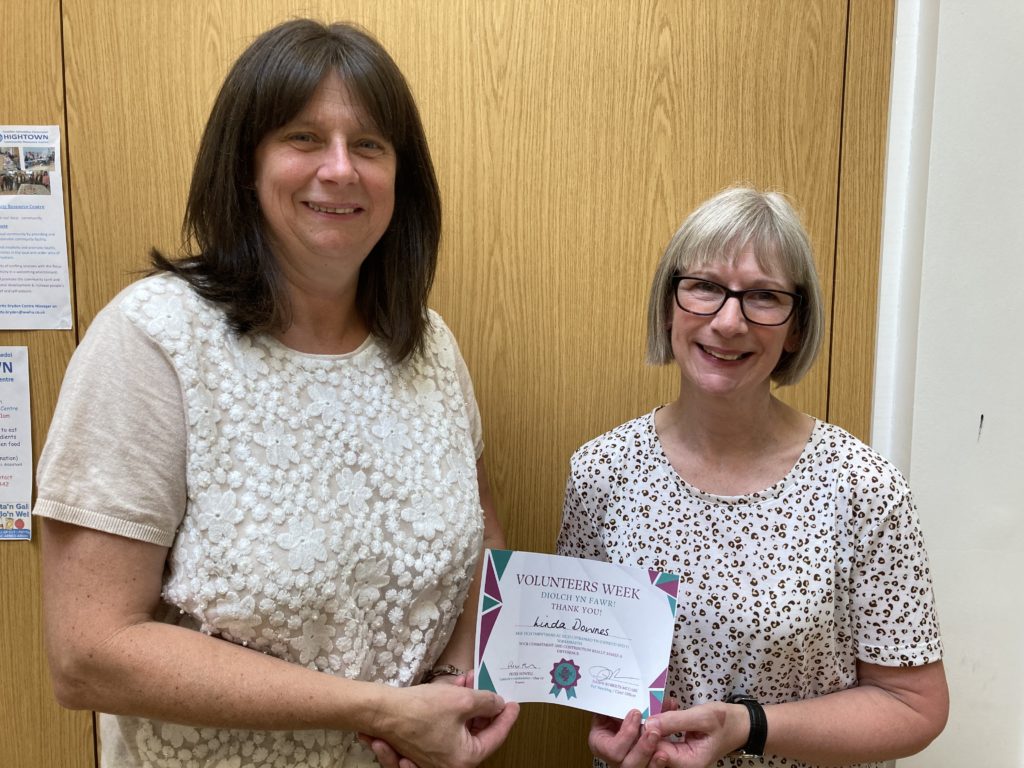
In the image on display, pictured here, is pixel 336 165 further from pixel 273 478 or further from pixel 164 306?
pixel 273 478

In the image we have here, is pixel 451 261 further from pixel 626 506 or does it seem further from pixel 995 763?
pixel 995 763

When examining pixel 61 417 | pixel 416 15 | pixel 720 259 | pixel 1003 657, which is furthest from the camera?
pixel 1003 657

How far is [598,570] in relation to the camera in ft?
4.13

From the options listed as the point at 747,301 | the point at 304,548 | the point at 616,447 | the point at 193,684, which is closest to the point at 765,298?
the point at 747,301

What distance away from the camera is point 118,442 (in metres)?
1.04

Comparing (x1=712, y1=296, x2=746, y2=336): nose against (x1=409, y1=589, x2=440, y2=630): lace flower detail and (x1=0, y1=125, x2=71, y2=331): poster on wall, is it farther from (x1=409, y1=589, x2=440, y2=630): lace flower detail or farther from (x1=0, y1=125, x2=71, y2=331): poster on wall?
(x1=0, y1=125, x2=71, y2=331): poster on wall

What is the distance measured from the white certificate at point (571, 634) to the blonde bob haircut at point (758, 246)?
474 mm

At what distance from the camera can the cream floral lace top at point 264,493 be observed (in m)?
1.05

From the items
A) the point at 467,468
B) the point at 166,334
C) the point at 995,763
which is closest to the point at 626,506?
the point at 467,468

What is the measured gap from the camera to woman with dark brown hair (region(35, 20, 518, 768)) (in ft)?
3.46

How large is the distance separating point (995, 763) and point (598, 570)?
122 centimetres

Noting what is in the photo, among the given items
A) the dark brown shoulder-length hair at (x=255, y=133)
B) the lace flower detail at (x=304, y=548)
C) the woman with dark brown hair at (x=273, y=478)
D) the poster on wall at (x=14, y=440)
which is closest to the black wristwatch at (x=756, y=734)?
the woman with dark brown hair at (x=273, y=478)

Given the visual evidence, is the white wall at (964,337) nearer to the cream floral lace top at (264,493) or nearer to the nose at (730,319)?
the nose at (730,319)

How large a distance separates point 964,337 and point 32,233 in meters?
1.92
